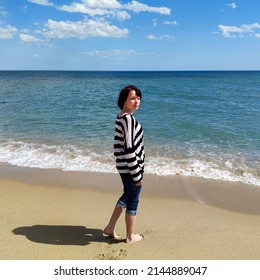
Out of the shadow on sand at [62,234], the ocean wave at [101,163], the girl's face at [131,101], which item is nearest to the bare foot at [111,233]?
the shadow on sand at [62,234]

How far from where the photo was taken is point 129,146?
3.27m

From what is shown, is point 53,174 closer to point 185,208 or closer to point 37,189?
point 37,189

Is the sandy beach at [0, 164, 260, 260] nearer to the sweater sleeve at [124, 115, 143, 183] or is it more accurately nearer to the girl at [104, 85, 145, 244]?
the girl at [104, 85, 145, 244]

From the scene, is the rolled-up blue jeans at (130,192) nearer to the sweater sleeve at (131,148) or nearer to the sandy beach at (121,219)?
the sweater sleeve at (131,148)

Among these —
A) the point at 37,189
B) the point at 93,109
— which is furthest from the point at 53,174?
the point at 93,109

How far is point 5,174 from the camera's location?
6.75 m

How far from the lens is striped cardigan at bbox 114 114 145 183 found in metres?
3.27

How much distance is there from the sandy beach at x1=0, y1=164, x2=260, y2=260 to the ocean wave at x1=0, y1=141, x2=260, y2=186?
44 cm

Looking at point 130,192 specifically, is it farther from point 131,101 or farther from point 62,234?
point 62,234

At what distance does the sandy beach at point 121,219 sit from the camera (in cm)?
359

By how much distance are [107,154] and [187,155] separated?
2.22m

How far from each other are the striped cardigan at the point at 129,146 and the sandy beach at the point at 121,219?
101cm

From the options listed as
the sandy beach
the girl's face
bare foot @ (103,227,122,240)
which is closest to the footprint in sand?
the sandy beach

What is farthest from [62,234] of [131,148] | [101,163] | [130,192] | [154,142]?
[154,142]
